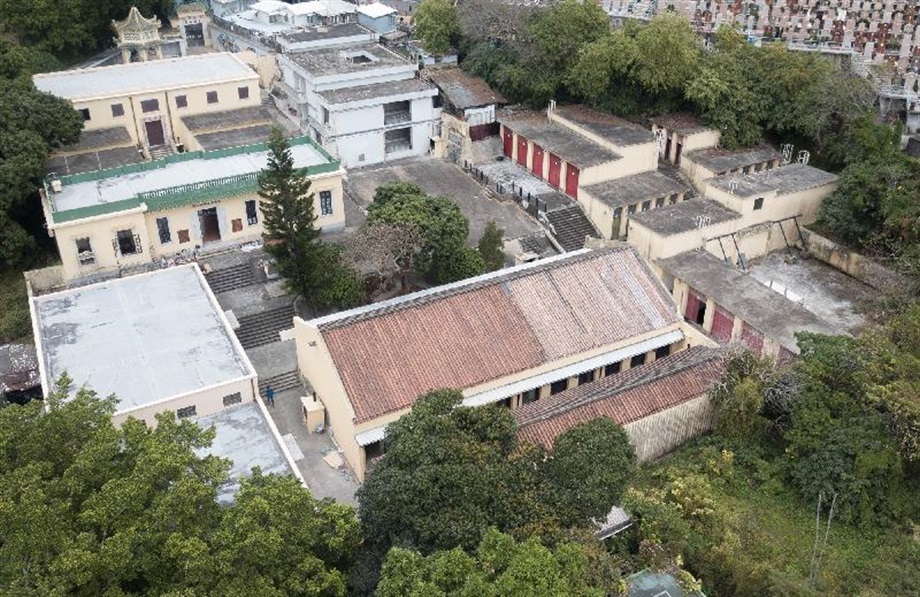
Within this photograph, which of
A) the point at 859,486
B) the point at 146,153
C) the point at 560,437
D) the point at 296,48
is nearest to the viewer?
the point at 560,437

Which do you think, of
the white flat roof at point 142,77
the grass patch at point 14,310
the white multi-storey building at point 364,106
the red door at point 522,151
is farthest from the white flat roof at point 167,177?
the red door at point 522,151

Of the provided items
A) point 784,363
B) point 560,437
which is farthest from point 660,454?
point 560,437

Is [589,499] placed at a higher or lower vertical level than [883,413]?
higher

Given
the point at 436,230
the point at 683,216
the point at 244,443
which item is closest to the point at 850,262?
the point at 683,216

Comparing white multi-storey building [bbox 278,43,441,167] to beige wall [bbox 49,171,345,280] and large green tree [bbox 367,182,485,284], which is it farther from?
large green tree [bbox 367,182,485,284]

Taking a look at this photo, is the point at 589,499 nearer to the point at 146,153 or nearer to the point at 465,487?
the point at 465,487

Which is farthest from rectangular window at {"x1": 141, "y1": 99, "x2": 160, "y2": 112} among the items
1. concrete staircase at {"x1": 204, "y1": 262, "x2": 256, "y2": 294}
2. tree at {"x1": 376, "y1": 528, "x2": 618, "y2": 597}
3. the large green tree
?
tree at {"x1": 376, "y1": 528, "x2": 618, "y2": 597}
